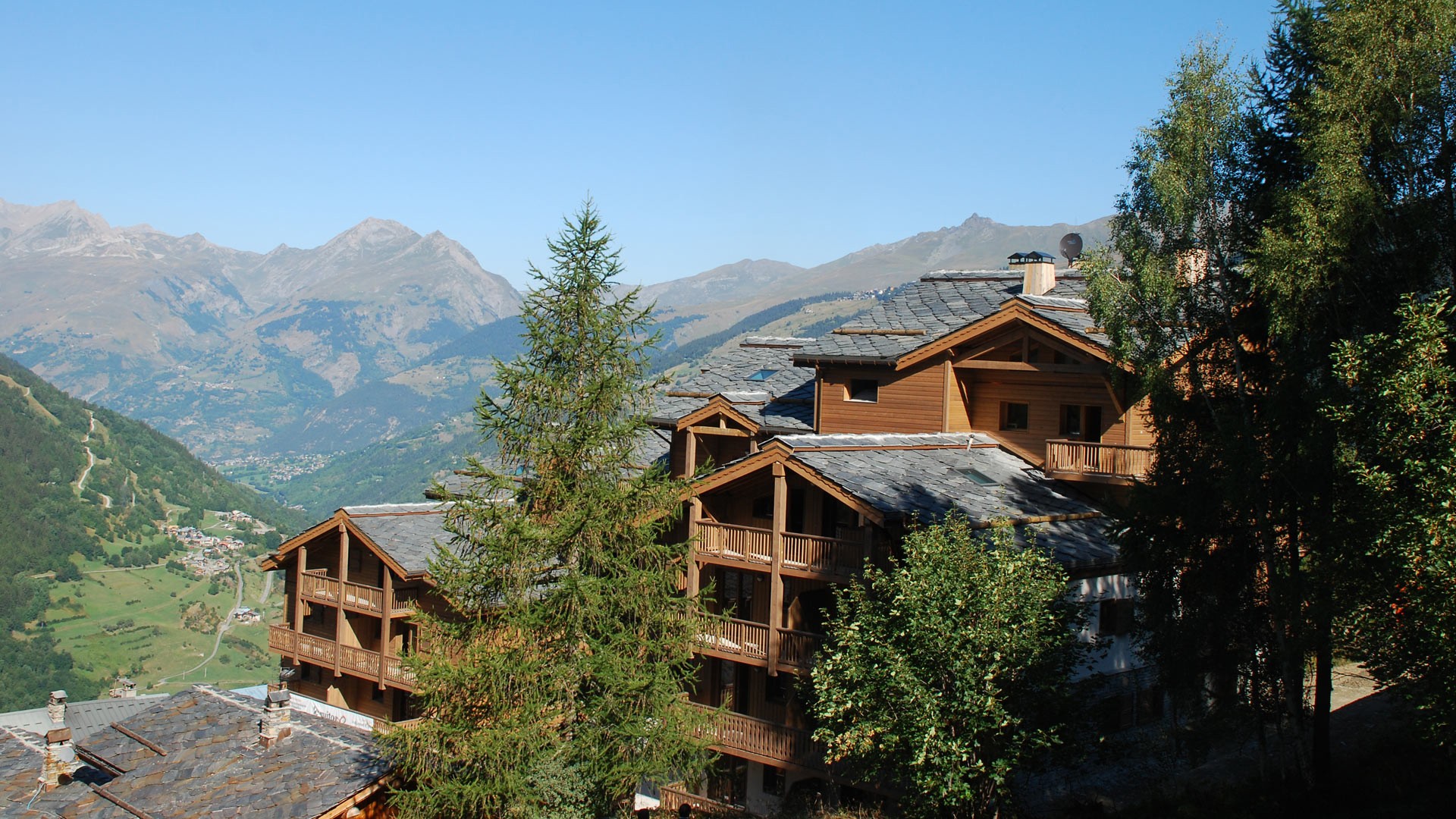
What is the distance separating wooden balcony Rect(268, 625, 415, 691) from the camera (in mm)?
36562

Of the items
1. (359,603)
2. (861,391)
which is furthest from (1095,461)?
(359,603)

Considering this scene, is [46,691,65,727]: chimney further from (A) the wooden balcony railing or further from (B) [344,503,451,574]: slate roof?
(A) the wooden balcony railing

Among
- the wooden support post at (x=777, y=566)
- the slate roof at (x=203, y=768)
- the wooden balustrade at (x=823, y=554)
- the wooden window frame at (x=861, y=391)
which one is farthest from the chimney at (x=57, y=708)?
the wooden window frame at (x=861, y=391)

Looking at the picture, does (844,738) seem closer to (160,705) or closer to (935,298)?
(160,705)

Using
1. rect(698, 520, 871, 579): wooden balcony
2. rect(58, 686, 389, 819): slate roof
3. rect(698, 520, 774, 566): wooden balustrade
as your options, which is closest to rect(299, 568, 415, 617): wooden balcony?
rect(58, 686, 389, 819): slate roof

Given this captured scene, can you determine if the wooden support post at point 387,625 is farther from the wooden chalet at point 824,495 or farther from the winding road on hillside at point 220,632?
the winding road on hillside at point 220,632

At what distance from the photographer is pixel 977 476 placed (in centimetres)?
2942

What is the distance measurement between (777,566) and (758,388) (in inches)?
541

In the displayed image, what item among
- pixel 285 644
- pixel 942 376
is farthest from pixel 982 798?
pixel 285 644

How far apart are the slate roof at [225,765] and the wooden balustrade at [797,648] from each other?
928 centimetres

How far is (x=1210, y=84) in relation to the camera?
69.9 ft

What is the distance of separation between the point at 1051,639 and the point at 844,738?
4.24 metres

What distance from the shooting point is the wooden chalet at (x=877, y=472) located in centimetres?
2638

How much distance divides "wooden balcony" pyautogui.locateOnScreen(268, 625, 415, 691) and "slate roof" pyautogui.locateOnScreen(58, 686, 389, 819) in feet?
24.8
